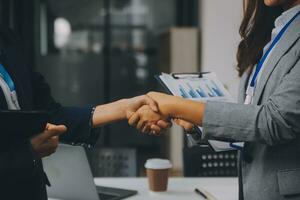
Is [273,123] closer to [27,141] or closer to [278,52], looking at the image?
[278,52]

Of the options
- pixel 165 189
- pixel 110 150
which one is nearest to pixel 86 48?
pixel 110 150

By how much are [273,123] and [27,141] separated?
0.68 meters

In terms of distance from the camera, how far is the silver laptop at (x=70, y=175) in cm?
176

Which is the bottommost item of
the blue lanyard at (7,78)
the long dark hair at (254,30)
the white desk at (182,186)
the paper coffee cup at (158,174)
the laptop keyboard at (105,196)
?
the white desk at (182,186)

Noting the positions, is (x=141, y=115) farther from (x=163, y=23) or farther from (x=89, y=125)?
(x=163, y=23)

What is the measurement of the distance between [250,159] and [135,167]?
1042 millimetres

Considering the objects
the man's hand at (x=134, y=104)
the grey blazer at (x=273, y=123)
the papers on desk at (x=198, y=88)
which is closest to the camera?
the grey blazer at (x=273, y=123)

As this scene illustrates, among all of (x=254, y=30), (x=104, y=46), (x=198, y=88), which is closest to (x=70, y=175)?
(x=198, y=88)

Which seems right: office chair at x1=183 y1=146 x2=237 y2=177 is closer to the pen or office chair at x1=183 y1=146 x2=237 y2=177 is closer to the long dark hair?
the pen

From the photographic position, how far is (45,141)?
4.75 feet

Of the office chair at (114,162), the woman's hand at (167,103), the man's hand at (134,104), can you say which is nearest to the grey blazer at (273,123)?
the woman's hand at (167,103)

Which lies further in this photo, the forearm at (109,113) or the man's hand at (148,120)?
the forearm at (109,113)

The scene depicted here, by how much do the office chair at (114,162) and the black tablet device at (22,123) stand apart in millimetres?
1137

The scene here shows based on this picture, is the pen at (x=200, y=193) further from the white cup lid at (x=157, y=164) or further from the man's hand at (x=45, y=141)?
the man's hand at (x=45, y=141)
